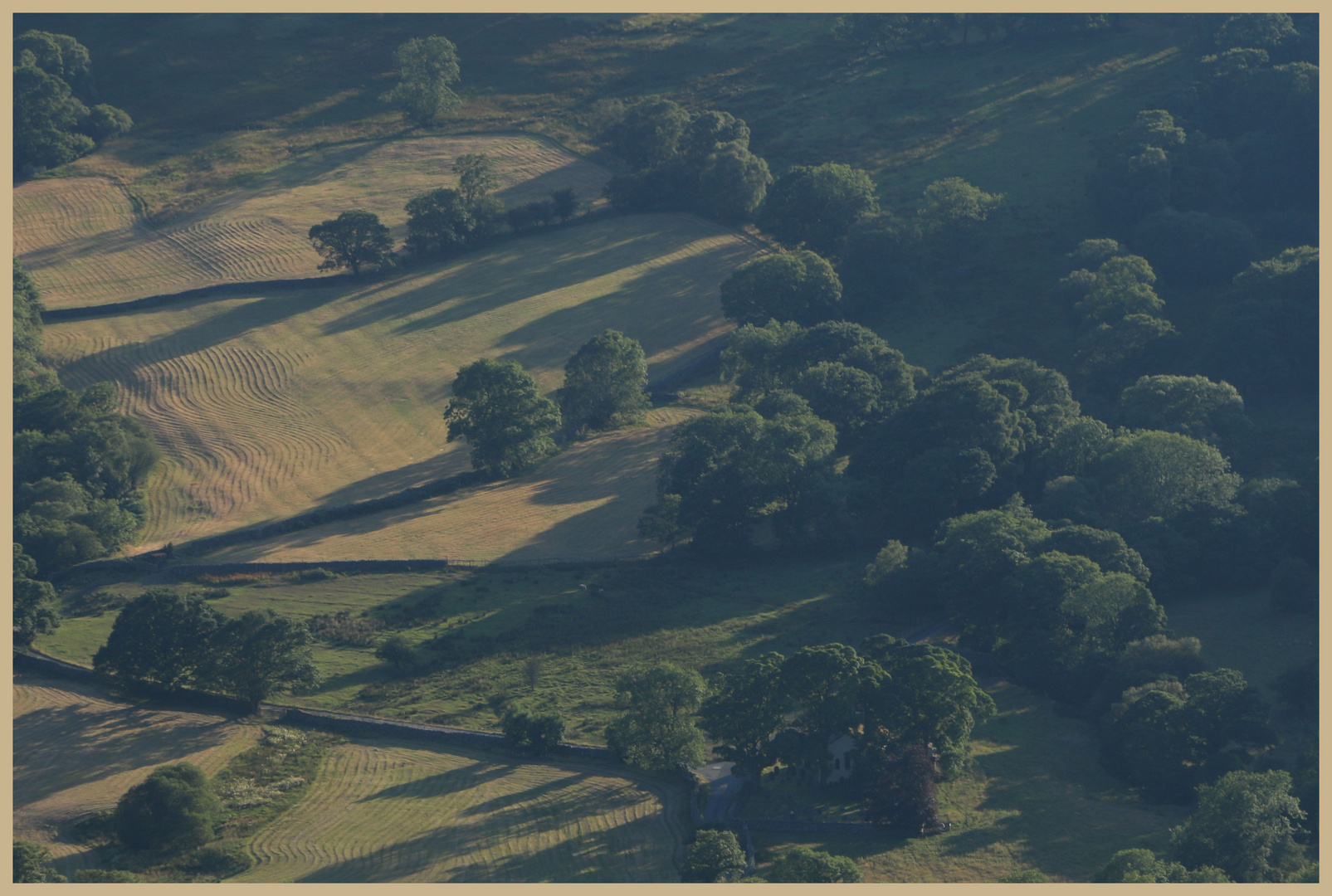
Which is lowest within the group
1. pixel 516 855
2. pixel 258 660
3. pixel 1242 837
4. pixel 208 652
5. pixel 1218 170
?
pixel 1242 837

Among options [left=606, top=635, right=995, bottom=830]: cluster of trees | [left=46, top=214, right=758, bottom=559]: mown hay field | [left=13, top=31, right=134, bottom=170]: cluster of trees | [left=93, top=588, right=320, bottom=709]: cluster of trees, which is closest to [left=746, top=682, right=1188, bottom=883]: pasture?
[left=606, top=635, right=995, bottom=830]: cluster of trees

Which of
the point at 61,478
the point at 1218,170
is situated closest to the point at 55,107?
the point at 61,478

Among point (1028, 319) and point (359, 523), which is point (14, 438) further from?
point (1028, 319)

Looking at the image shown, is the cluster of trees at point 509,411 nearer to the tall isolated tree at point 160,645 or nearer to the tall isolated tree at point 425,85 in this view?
the tall isolated tree at point 160,645

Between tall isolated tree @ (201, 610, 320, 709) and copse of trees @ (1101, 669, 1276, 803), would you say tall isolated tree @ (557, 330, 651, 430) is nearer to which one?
tall isolated tree @ (201, 610, 320, 709)

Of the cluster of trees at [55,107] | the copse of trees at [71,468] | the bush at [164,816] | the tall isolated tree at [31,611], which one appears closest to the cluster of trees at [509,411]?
the copse of trees at [71,468]

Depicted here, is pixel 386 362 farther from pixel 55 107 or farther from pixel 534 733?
pixel 55 107
